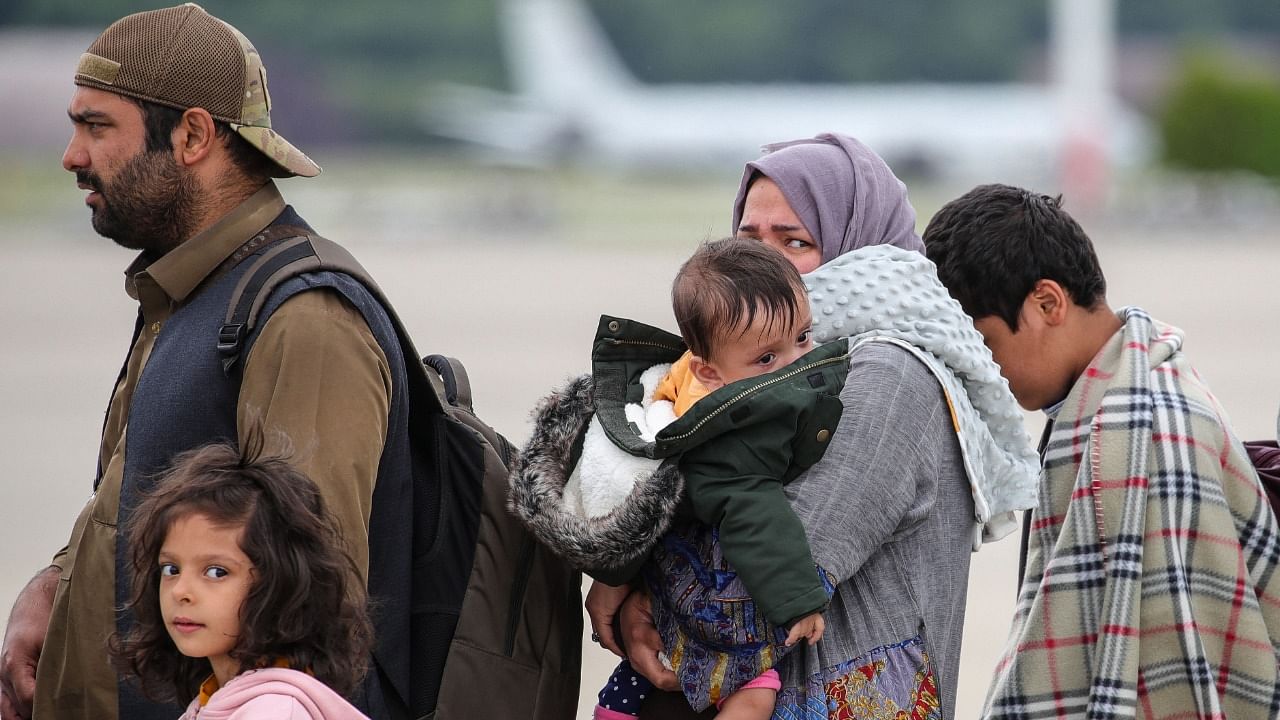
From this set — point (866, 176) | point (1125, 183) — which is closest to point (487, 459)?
point (866, 176)

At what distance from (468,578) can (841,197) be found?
97 cm

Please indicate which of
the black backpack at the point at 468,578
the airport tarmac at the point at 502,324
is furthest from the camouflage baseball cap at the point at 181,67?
the airport tarmac at the point at 502,324

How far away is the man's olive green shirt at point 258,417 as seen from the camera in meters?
2.38

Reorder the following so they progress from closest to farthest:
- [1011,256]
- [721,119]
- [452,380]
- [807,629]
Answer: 1. [807,629]
2. [1011,256]
3. [452,380]
4. [721,119]

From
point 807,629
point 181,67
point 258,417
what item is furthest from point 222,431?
point 807,629

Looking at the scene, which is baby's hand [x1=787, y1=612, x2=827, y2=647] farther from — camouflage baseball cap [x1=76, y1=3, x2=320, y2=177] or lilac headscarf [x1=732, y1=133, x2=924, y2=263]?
camouflage baseball cap [x1=76, y1=3, x2=320, y2=177]

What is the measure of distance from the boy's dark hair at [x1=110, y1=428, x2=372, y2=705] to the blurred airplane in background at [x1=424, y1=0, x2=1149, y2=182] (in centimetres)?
5140

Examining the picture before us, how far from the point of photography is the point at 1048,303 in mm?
2789

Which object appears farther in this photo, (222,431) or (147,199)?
(147,199)

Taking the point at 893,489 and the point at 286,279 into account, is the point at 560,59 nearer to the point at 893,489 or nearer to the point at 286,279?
the point at 286,279

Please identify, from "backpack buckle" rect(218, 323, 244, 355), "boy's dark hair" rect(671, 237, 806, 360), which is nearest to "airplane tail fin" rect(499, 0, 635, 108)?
"backpack buckle" rect(218, 323, 244, 355)

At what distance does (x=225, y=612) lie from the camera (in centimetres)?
210

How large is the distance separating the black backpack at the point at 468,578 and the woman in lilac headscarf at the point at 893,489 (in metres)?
0.20

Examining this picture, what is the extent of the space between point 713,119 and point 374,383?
194ft
